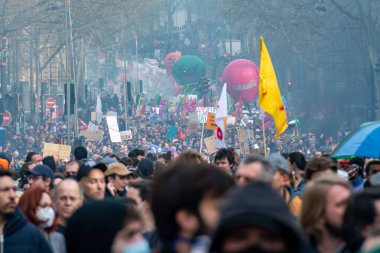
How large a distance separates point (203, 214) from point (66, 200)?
354cm

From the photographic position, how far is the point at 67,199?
7773 mm

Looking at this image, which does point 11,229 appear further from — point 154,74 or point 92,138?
point 154,74

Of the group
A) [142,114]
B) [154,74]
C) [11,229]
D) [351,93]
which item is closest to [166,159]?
[11,229]

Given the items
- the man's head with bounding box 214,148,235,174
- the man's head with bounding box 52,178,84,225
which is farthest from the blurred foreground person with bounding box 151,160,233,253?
the man's head with bounding box 214,148,235,174

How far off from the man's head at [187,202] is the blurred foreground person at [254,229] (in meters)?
0.33

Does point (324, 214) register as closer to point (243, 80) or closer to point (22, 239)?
point (22, 239)

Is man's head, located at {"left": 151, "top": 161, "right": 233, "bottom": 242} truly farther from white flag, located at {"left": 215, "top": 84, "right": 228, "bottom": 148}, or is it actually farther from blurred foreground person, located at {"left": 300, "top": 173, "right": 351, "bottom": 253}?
white flag, located at {"left": 215, "top": 84, "right": 228, "bottom": 148}

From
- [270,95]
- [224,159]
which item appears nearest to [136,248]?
[224,159]

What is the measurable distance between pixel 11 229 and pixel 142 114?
154 ft

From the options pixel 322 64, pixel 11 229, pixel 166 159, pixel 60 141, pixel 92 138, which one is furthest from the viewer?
pixel 322 64

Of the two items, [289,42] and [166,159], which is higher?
[289,42]

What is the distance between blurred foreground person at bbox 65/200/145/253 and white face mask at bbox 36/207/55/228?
1.93 metres

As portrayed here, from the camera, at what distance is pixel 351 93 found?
58.9 metres

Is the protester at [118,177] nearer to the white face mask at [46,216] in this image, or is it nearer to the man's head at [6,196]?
the white face mask at [46,216]
